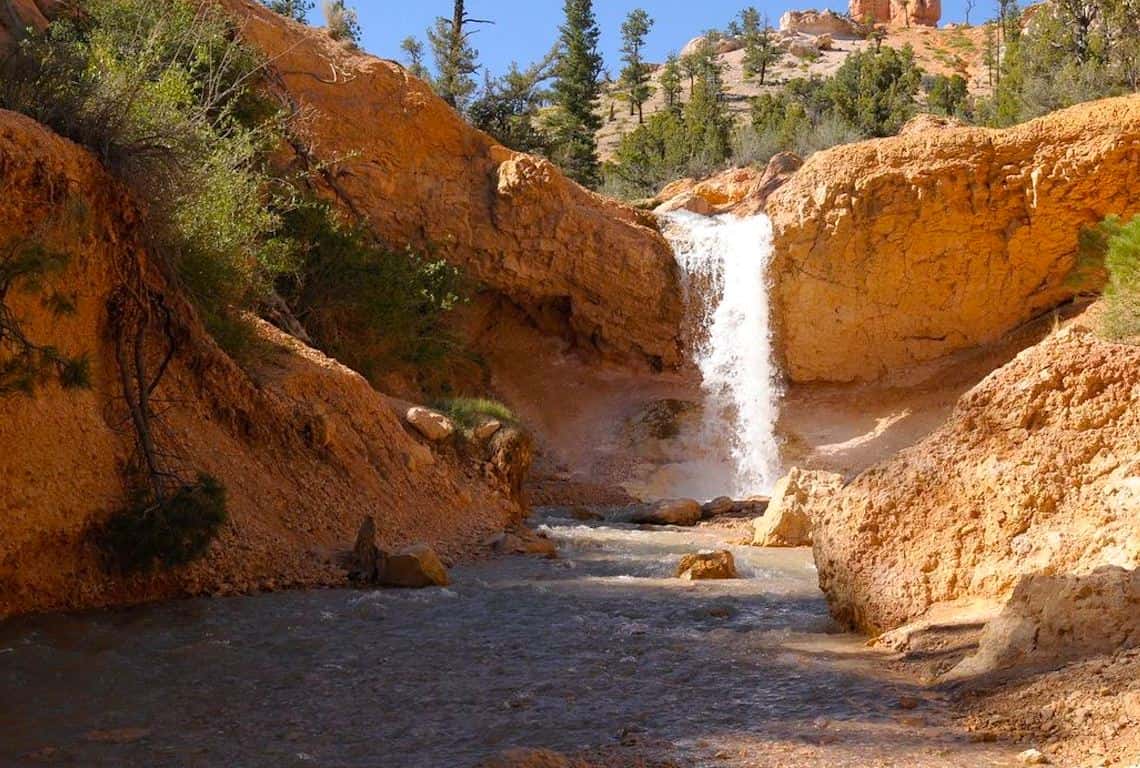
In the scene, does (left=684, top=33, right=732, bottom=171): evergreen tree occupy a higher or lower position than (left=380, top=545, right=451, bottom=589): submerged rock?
higher

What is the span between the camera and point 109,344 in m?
8.48

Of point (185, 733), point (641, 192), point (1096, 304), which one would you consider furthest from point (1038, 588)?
point (641, 192)

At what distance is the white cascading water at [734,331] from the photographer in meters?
23.2

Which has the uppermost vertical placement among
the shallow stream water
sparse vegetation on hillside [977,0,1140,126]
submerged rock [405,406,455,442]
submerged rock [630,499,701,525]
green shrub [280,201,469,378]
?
sparse vegetation on hillside [977,0,1140,126]

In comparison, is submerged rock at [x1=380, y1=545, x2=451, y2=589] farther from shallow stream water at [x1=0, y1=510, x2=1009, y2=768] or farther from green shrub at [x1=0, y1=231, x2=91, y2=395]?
green shrub at [x1=0, y1=231, x2=91, y2=395]

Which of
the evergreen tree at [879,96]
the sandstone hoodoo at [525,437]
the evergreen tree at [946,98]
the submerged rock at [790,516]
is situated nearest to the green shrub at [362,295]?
the sandstone hoodoo at [525,437]

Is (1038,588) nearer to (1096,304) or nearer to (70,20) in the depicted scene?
(70,20)

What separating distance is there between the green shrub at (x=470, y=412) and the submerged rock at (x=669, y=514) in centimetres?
295

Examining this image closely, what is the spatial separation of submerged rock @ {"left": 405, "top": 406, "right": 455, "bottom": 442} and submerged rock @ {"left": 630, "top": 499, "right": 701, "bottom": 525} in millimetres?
4401

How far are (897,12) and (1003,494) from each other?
82641 millimetres

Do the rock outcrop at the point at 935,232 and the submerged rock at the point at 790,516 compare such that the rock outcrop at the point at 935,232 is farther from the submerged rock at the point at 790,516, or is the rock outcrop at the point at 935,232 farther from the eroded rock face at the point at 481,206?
the submerged rock at the point at 790,516

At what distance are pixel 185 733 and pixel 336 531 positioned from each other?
535cm

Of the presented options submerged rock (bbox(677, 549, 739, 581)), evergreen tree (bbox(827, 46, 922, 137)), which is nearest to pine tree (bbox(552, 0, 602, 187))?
evergreen tree (bbox(827, 46, 922, 137))

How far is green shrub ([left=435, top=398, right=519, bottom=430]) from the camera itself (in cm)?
1455
